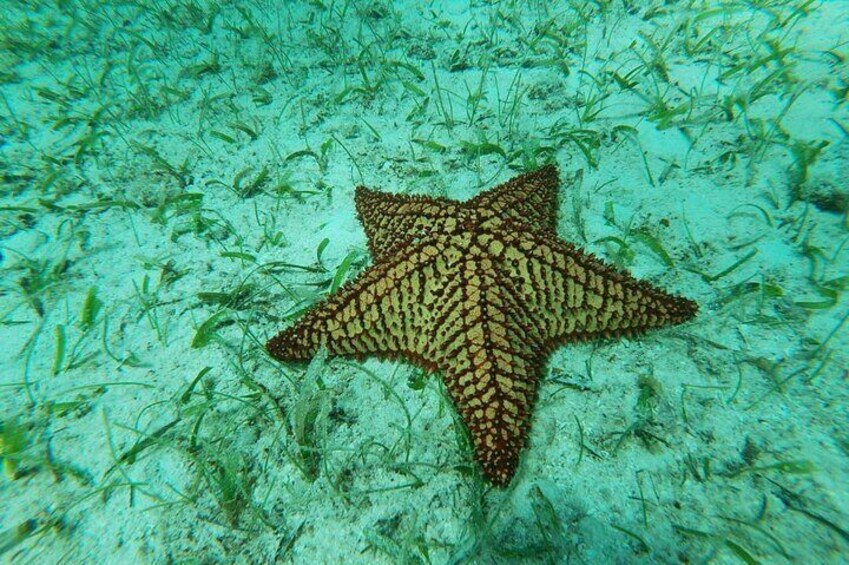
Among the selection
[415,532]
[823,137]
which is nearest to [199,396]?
[415,532]

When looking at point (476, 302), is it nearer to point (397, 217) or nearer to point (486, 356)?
point (486, 356)

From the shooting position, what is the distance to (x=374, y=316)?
2.94 metres

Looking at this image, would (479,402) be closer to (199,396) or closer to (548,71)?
(199,396)

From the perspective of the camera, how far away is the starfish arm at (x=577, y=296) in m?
2.88

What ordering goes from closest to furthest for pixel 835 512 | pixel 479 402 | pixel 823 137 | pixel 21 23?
pixel 835 512
pixel 479 402
pixel 823 137
pixel 21 23

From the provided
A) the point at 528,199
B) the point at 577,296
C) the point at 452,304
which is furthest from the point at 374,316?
the point at 528,199

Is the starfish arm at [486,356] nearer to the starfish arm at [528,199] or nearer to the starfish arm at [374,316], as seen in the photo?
the starfish arm at [374,316]

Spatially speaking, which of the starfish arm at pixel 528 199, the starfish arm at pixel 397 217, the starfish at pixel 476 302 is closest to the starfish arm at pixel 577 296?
the starfish at pixel 476 302

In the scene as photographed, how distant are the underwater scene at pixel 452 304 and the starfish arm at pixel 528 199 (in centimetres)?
3

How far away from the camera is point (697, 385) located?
290cm

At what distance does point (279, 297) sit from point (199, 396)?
1.00 m

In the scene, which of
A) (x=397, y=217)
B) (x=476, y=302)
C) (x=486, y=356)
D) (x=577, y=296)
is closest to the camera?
(x=486, y=356)

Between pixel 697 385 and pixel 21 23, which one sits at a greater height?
pixel 21 23

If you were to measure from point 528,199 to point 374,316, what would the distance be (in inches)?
63.9
